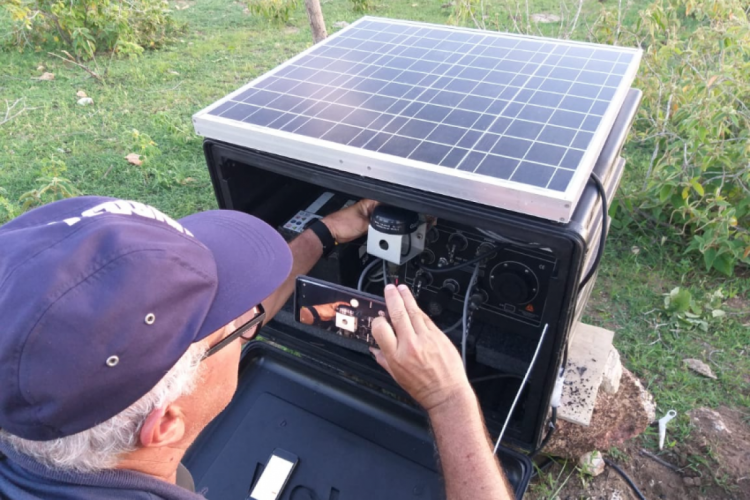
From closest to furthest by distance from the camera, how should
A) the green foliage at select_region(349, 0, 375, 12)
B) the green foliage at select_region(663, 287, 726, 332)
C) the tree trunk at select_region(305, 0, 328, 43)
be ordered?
the green foliage at select_region(663, 287, 726, 332) → the tree trunk at select_region(305, 0, 328, 43) → the green foliage at select_region(349, 0, 375, 12)

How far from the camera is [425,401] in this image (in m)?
1.11

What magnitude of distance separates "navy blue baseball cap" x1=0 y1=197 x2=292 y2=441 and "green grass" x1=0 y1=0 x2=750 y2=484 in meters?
1.78

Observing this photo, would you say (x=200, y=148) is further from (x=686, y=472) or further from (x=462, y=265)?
(x=686, y=472)

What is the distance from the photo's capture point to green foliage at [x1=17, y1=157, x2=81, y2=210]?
8.76 feet

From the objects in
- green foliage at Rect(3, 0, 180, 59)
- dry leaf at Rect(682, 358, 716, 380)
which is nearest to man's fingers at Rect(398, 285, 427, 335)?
dry leaf at Rect(682, 358, 716, 380)

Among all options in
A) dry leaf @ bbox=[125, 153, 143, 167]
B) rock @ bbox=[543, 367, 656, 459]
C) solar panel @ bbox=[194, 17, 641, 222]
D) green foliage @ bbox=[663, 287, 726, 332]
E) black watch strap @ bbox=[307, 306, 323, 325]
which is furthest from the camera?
dry leaf @ bbox=[125, 153, 143, 167]

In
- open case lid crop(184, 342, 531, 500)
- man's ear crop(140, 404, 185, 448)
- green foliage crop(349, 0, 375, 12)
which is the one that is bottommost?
green foliage crop(349, 0, 375, 12)

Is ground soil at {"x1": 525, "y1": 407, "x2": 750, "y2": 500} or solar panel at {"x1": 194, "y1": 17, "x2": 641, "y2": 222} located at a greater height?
solar panel at {"x1": 194, "y1": 17, "x2": 641, "y2": 222}

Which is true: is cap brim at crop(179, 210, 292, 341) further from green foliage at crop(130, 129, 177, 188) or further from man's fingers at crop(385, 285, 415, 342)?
green foliage at crop(130, 129, 177, 188)

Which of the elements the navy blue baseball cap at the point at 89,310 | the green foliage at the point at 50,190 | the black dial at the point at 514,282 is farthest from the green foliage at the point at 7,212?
the black dial at the point at 514,282

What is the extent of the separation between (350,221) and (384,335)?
0.50m

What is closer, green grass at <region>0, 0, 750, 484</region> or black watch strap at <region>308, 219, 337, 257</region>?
black watch strap at <region>308, 219, 337, 257</region>

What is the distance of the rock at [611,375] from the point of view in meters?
1.78

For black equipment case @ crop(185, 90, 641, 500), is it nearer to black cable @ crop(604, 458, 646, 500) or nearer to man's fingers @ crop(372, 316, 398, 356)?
man's fingers @ crop(372, 316, 398, 356)
